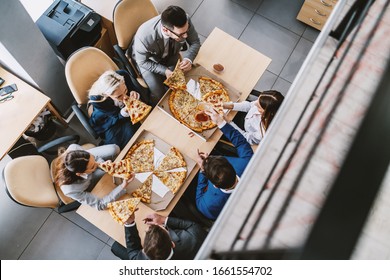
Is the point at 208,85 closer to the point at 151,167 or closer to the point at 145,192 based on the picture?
the point at 151,167

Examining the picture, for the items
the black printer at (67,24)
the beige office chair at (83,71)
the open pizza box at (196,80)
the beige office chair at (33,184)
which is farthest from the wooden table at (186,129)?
the black printer at (67,24)

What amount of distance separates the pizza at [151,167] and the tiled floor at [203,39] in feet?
3.31

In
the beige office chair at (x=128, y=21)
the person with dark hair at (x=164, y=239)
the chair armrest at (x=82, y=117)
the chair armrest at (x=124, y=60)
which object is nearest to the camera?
the person with dark hair at (x=164, y=239)

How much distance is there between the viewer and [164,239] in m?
2.41

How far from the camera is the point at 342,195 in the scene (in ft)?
3.57

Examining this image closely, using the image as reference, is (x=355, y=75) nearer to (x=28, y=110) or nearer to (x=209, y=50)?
(x=209, y=50)

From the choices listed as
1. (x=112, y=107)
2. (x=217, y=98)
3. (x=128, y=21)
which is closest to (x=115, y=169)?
(x=112, y=107)

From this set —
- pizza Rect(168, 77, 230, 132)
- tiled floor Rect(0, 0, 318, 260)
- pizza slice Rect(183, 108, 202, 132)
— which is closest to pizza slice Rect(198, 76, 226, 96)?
pizza Rect(168, 77, 230, 132)

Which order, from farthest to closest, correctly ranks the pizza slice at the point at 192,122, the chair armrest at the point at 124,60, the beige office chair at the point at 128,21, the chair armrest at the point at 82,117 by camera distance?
the chair armrest at the point at 124,60
the beige office chair at the point at 128,21
the chair armrest at the point at 82,117
the pizza slice at the point at 192,122

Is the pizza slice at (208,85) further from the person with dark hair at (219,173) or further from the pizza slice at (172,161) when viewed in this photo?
the pizza slice at (172,161)

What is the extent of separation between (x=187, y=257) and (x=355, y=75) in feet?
6.03

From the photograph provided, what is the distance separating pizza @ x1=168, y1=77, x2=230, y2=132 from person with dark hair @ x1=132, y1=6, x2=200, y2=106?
0.23 metres

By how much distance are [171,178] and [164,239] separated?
0.55m

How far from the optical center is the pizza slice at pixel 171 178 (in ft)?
9.21
